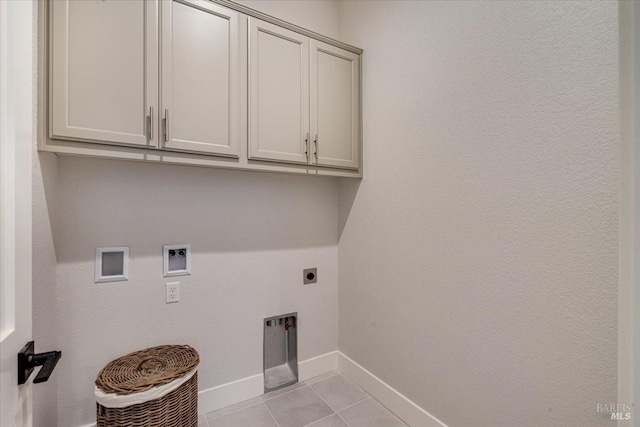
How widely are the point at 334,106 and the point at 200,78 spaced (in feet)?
2.81

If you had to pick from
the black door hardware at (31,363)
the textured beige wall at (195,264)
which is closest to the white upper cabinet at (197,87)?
the textured beige wall at (195,264)

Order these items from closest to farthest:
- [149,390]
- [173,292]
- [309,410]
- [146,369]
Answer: [149,390]
[146,369]
[173,292]
[309,410]

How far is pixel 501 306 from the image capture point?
1.28m

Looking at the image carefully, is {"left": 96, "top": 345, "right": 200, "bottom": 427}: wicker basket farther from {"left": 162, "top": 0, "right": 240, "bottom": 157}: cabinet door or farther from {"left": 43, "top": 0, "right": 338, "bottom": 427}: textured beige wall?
{"left": 162, "top": 0, "right": 240, "bottom": 157}: cabinet door

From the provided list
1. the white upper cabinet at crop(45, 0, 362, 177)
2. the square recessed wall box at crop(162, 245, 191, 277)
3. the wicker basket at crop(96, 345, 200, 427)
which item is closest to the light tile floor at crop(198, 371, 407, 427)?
the wicker basket at crop(96, 345, 200, 427)

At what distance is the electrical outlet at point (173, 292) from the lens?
1702 mm

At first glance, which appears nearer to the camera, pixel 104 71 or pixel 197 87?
pixel 104 71

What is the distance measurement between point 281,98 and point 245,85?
8.9 inches

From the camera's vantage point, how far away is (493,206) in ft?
4.27

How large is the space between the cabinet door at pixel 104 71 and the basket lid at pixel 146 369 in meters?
1.07

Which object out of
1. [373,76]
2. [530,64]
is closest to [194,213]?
[373,76]

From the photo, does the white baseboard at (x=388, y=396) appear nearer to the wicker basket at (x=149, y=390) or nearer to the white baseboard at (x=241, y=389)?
the white baseboard at (x=241, y=389)

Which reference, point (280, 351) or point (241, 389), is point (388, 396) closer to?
point (280, 351)

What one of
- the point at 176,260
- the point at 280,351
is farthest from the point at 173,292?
the point at 280,351
